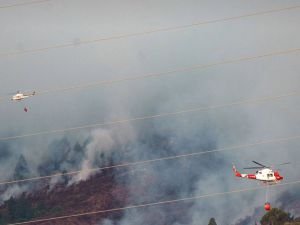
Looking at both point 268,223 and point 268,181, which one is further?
point 268,223

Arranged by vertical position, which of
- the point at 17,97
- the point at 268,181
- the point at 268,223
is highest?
the point at 17,97

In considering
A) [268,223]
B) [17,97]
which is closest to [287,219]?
[268,223]

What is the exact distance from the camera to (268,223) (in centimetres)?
16038

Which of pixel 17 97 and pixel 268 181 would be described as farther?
pixel 268 181

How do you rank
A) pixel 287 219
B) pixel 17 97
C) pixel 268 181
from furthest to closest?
pixel 287 219
pixel 268 181
pixel 17 97

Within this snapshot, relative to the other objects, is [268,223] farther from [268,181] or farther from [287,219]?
[268,181]

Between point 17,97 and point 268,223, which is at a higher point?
point 17,97

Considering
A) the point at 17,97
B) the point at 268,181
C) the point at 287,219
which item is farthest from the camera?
the point at 287,219

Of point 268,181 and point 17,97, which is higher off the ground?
point 17,97

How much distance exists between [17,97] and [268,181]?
4211 centimetres

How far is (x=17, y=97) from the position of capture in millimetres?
81312

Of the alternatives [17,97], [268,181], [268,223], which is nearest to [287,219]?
[268,223]

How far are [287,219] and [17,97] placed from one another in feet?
338

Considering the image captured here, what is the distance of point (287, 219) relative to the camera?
157250 millimetres
